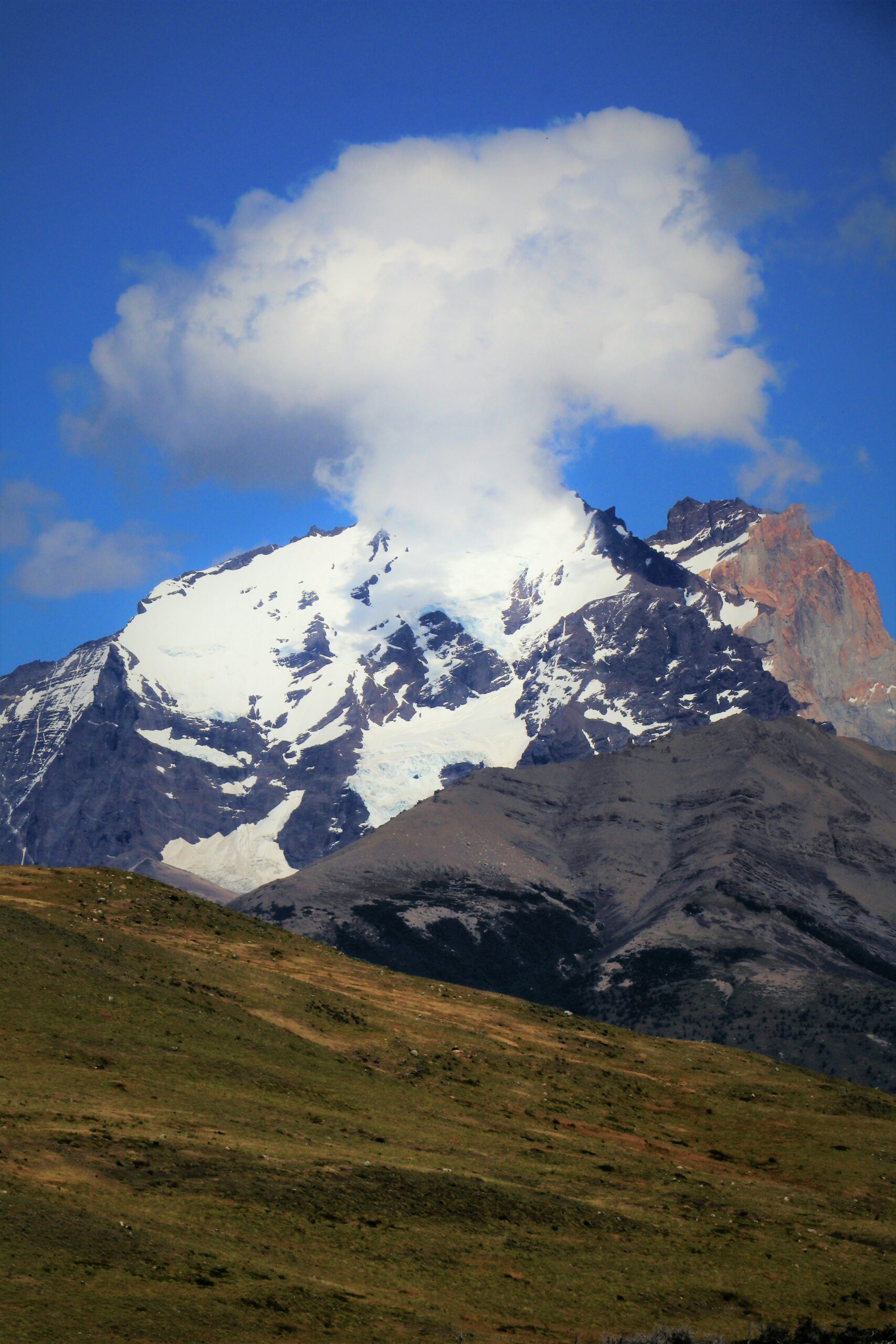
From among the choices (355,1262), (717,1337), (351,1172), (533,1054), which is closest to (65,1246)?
(355,1262)

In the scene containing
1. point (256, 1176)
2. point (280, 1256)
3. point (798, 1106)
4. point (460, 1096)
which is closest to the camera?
point (280, 1256)

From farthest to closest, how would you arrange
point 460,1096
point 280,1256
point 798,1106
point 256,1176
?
point 798,1106 → point 460,1096 → point 256,1176 → point 280,1256

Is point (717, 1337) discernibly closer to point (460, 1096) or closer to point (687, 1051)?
point (460, 1096)

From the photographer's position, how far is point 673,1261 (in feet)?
223

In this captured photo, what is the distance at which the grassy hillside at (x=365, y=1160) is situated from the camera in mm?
53875

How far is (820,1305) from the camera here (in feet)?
216

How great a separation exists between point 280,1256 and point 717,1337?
1768cm

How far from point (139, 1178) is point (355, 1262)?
9.50 metres

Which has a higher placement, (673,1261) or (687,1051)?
(687,1051)

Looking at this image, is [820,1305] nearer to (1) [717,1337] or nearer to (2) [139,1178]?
(1) [717,1337]

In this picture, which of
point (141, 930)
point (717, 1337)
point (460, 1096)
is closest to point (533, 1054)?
point (460, 1096)

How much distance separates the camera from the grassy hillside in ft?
177

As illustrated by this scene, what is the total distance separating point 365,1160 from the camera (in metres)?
71.4

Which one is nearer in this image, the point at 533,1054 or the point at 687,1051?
the point at 533,1054
